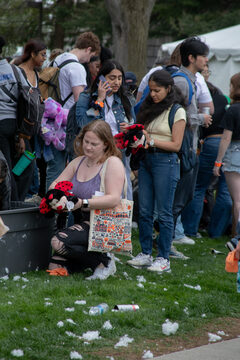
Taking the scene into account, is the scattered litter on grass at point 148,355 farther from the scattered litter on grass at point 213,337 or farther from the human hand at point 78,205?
the human hand at point 78,205

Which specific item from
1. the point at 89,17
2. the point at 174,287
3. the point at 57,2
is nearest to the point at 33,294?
the point at 174,287

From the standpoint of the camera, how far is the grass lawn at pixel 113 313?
4.12 metres

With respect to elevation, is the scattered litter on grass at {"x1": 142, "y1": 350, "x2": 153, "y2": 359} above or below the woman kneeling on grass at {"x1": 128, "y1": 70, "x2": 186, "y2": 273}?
below

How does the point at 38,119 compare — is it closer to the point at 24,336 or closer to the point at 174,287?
the point at 174,287

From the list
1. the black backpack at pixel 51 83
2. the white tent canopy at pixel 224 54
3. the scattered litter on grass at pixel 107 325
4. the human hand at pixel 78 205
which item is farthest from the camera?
the white tent canopy at pixel 224 54

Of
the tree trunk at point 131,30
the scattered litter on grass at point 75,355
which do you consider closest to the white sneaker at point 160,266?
the scattered litter on grass at point 75,355

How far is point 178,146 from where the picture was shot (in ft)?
20.7

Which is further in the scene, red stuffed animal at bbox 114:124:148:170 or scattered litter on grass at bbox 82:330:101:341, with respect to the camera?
red stuffed animal at bbox 114:124:148:170

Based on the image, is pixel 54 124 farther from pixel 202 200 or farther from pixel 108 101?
pixel 202 200

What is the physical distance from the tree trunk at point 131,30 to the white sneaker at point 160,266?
974 centimetres

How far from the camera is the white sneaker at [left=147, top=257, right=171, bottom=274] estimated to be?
629 centimetres

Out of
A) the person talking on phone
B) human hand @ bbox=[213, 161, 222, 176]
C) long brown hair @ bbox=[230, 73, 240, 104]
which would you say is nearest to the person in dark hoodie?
the person talking on phone

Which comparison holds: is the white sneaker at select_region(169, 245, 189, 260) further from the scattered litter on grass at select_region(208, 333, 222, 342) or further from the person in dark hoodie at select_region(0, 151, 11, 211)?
the scattered litter on grass at select_region(208, 333, 222, 342)

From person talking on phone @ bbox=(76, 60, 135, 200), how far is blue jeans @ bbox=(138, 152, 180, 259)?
33 centimetres
